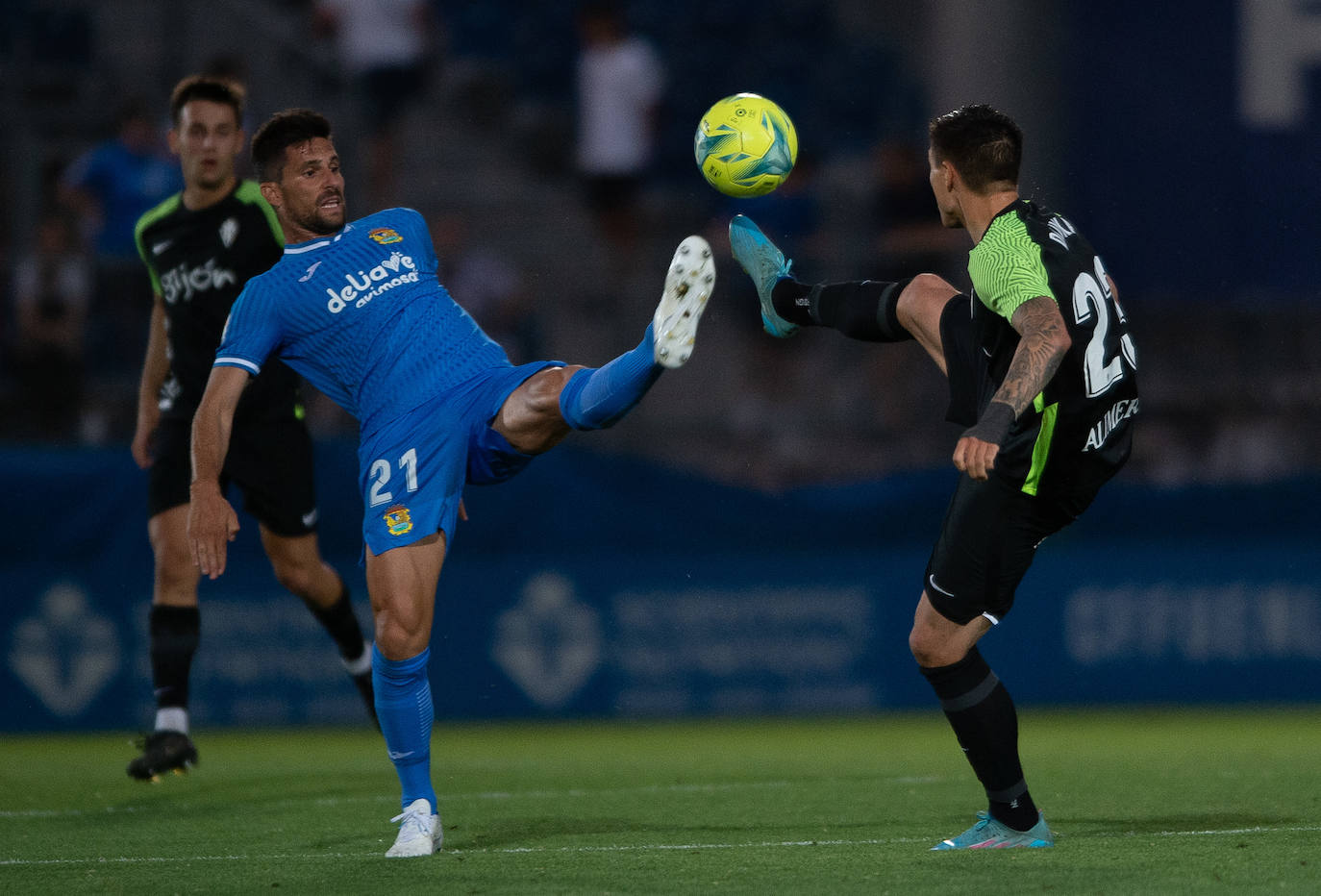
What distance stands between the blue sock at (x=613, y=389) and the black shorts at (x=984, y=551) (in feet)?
3.14

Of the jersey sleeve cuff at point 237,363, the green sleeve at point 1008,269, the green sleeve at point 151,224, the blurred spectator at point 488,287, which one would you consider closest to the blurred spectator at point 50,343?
the blurred spectator at point 488,287

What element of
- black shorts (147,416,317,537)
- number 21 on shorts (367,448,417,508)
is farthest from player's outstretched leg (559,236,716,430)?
black shorts (147,416,317,537)

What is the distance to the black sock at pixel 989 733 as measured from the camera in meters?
4.93

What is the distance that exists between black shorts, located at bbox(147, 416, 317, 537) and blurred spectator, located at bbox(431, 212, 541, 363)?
354 cm

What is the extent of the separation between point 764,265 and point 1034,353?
1.87 m

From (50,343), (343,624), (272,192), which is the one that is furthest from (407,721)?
(50,343)

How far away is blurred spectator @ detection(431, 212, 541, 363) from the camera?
11.0 meters

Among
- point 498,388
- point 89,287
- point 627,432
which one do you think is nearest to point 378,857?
point 498,388

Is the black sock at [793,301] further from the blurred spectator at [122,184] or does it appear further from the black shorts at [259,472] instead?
the blurred spectator at [122,184]

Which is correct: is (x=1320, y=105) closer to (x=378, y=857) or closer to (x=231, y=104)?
(x=231, y=104)

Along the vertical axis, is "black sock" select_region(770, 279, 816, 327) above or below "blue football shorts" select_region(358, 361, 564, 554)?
above

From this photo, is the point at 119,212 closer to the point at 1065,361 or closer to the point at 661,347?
the point at 661,347

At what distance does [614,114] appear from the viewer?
40.8ft

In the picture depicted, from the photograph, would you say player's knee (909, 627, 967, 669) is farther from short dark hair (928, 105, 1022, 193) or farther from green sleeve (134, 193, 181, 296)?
green sleeve (134, 193, 181, 296)
